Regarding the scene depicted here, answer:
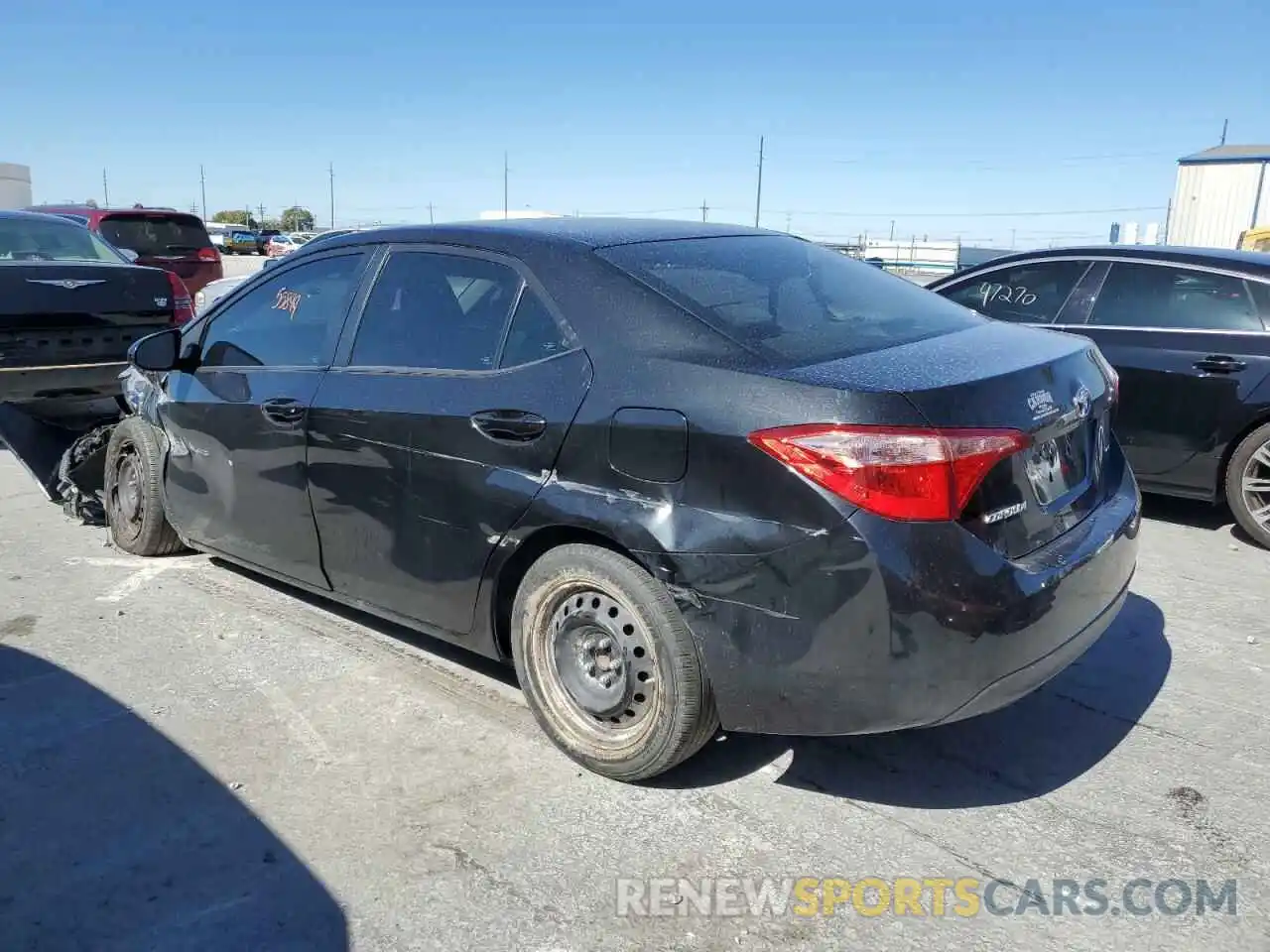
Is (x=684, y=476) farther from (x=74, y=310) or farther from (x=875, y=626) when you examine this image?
(x=74, y=310)

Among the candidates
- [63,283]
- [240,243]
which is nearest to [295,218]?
[240,243]

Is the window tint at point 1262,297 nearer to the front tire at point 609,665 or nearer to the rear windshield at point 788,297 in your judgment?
the rear windshield at point 788,297

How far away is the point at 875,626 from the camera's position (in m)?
2.52

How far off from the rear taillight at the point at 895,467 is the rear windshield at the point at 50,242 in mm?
6825

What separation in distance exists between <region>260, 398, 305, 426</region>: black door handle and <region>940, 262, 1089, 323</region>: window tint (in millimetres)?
4242

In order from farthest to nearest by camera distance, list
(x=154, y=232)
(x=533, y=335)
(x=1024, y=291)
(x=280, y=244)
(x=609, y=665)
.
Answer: (x=280, y=244) < (x=154, y=232) < (x=1024, y=291) < (x=533, y=335) < (x=609, y=665)

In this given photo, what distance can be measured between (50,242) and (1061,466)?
768 centimetres

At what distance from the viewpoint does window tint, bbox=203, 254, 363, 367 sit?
388 cm

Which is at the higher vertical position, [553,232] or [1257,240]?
[1257,240]

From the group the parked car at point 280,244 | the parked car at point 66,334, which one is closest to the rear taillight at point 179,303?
the parked car at point 66,334

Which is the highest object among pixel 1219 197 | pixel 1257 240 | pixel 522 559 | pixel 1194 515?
pixel 1219 197

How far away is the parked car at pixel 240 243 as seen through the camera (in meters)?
45.6

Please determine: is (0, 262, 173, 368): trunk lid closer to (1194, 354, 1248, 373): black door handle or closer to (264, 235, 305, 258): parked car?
(1194, 354, 1248, 373): black door handle

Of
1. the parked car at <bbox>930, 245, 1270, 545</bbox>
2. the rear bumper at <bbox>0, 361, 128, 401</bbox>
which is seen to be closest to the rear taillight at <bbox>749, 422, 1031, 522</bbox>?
the parked car at <bbox>930, 245, 1270, 545</bbox>
